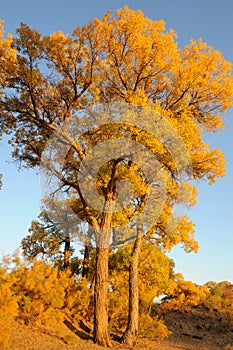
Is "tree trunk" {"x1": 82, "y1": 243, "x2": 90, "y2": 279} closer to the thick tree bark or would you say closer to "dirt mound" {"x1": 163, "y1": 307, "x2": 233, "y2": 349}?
the thick tree bark

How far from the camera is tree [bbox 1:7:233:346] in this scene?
40.4ft

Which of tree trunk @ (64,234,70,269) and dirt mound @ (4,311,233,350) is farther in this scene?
tree trunk @ (64,234,70,269)

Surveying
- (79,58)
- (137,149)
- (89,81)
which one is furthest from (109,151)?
(79,58)

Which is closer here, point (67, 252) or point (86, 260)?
point (86, 260)

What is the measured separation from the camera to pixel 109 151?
41.2 feet

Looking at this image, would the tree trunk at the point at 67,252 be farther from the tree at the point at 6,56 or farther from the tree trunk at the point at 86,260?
the tree at the point at 6,56

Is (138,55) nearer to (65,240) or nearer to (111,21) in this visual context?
(111,21)

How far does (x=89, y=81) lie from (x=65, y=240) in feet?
26.2

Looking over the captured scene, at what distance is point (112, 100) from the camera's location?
1362 cm

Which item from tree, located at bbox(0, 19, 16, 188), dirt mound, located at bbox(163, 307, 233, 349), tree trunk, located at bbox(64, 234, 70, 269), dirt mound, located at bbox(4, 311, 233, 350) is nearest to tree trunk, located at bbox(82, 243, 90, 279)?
tree trunk, located at bbox(64, 234, 70, 269)

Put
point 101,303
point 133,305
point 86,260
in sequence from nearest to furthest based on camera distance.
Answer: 1. point 101,303
2. point 133,305
3. point 86,260

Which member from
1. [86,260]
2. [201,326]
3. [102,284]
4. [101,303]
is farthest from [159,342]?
[201,326]

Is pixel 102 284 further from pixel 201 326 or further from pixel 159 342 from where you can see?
pixel 201 326

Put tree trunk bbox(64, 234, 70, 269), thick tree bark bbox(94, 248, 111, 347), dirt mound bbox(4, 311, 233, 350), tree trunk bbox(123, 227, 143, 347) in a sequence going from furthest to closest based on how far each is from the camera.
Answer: tree trunk bbox(64, 234, 70, 269) → tree trunk bbox(123, 227, 143, 347) → thick tree bark bbox(94, 248, 111, 347) → dirt mound bbox(4, 311, 233, 350)
